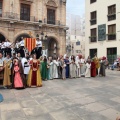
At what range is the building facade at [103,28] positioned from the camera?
24192 mm

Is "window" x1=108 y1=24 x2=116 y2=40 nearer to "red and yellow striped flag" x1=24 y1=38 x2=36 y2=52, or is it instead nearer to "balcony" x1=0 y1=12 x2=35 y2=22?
"balcony" x1=0 y1=12 x2=35 y2=22

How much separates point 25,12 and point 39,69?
15632 mm

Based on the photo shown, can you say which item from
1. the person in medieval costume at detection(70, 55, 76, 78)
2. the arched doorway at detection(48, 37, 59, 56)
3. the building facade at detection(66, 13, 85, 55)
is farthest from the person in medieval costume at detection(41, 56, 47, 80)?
the building facade at detection(66, 13, 85, 55)

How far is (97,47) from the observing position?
2656cm

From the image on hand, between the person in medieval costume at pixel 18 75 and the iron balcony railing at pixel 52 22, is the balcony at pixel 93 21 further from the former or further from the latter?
the person in medieval costume at pixel 18 75

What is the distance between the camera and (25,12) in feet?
78.8

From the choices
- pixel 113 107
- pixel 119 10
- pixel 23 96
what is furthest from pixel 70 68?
pixel 119 10

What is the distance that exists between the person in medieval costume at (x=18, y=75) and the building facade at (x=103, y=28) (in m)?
16.8

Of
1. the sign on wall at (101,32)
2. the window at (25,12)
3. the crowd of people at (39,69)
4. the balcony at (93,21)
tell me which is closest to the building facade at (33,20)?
the window at (25,12)

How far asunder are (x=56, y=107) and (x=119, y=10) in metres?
20.3

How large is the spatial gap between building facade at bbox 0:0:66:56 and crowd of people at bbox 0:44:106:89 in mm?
8992

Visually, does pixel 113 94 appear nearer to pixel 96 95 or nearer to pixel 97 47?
pixel 96 95

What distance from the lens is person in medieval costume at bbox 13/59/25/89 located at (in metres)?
8.98

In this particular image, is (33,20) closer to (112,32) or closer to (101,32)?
→ (101,32)
